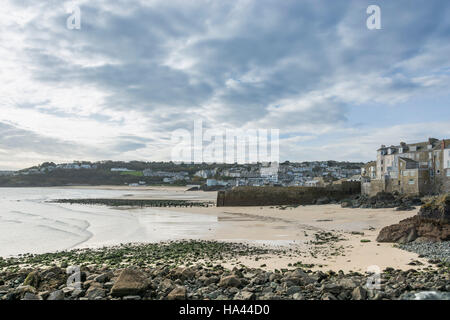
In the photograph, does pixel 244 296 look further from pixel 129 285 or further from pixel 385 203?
pixel 385 203

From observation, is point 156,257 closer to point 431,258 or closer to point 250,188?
point 431,258

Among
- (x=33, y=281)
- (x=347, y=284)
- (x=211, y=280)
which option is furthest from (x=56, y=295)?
(x=347, y=284)

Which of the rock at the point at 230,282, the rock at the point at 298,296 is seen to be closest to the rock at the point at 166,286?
the rock at the point at 230,282

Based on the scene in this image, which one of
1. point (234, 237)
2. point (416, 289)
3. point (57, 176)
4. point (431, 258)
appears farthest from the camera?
point (57, 176)

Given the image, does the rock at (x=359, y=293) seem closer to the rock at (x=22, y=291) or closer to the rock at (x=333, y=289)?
the rock at (x=333, y=289)

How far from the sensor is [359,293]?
16.5 ft

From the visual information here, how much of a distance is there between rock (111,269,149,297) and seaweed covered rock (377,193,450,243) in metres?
9.12

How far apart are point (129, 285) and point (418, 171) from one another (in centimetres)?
3573

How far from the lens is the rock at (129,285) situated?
5.57 metres

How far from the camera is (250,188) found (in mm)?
34219

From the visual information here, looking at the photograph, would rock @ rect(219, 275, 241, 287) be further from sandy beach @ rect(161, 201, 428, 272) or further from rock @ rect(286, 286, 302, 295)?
sandy beach @ rect(161, 201, 428, 272)

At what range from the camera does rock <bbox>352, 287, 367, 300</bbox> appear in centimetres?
501
